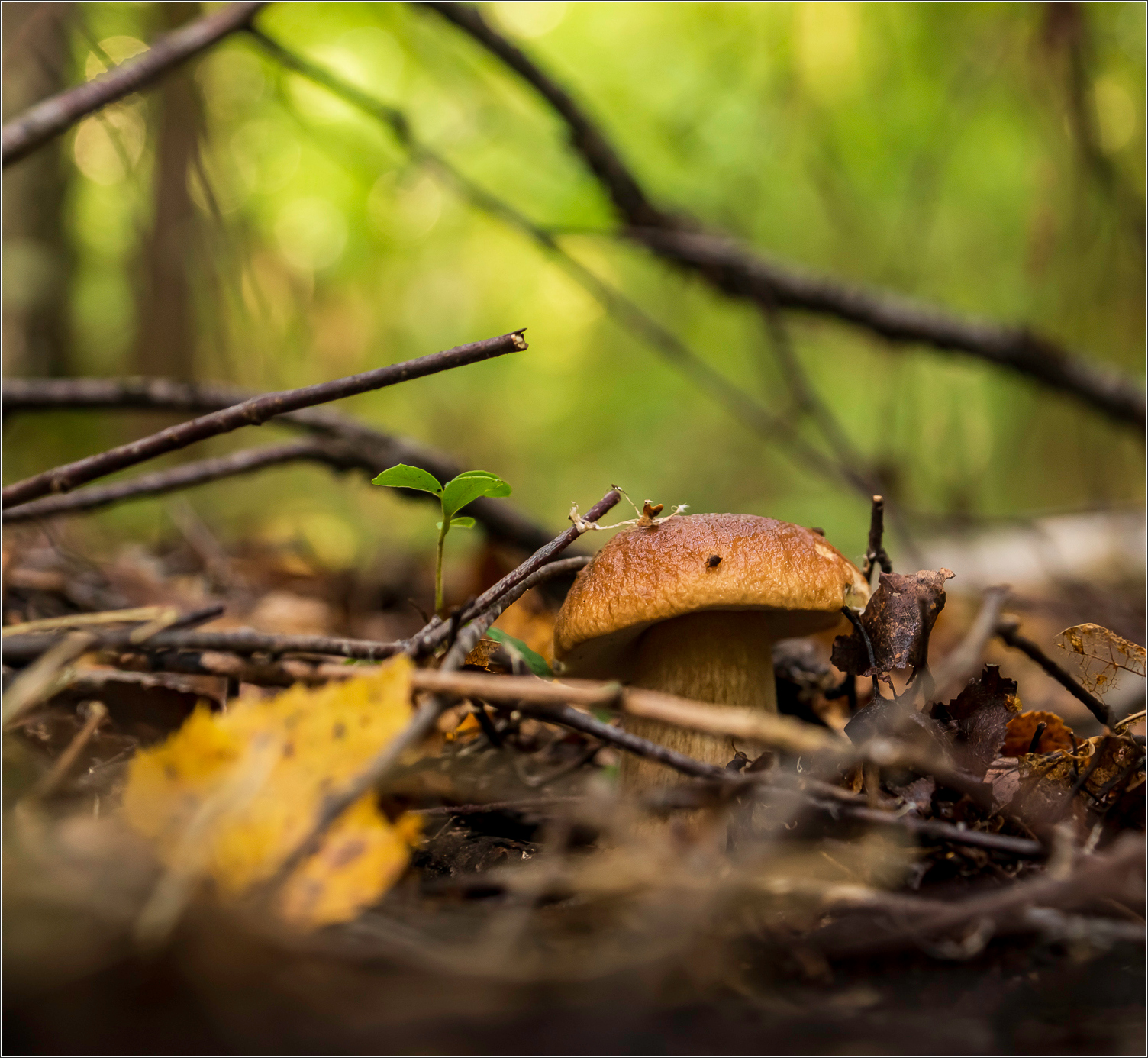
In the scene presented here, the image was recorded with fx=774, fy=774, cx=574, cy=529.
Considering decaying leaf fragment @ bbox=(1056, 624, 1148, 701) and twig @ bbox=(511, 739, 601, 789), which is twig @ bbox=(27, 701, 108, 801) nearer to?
twig @ bbox=(511, 739, 601, 789)

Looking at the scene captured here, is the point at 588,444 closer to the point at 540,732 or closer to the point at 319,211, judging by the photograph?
the point at 319,211

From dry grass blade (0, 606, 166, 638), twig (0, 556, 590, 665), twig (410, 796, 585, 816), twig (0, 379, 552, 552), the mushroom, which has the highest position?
twig (0, 379, 552, 552)

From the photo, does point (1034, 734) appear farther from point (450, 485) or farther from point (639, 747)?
point (450, 485)

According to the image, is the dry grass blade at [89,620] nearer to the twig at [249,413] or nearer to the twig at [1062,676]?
the twig at [249,413]

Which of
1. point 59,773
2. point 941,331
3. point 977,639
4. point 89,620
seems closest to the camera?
point 977,639

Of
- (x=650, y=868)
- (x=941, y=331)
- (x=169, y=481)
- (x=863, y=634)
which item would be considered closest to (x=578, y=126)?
(x=941, y=331)

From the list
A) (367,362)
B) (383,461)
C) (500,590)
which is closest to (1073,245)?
(383,461)

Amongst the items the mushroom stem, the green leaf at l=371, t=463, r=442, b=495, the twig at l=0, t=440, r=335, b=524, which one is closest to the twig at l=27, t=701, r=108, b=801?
the green leaf at l=371, t=463, r=442, b=495
